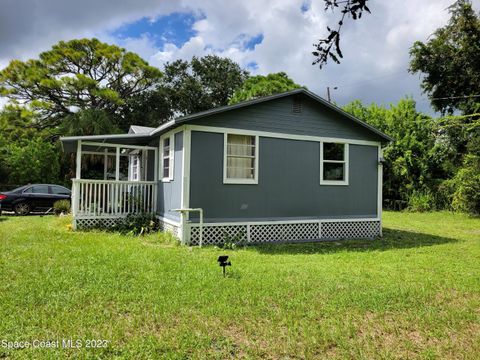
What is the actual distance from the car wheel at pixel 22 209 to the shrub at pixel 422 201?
62.9 feet

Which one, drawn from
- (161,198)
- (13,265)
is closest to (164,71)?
(161,198)

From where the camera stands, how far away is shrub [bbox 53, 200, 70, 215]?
566 inches

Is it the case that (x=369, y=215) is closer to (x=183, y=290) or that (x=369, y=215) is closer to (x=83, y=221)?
(x=183, y=290)

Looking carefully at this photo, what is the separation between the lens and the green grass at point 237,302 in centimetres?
345

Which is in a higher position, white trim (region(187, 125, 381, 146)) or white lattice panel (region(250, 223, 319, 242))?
white trim (region(187, 125, 381, 146))

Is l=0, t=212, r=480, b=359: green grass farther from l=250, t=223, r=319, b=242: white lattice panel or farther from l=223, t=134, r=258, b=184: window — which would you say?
l=223, t=134, r=258, b=184: window

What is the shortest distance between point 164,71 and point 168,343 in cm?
3326

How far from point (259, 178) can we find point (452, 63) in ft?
52.6

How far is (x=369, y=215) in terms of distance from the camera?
11.2 metres

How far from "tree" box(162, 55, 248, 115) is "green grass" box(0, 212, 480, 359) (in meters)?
25.9

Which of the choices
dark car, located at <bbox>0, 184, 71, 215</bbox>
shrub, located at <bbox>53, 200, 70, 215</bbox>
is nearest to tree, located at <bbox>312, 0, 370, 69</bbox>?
shrub, located at <bbox>53, 200, 70, 215</bbox>

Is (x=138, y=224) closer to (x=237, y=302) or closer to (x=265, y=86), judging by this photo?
(x=237, y=302)

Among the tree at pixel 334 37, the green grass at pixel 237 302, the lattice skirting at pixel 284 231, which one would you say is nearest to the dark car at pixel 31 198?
the green grass at pixel 237 302

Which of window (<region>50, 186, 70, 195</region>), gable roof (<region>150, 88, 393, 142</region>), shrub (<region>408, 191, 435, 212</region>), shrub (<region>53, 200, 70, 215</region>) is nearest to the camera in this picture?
gable roof (<region>150, 88, 393, 142</region>)
